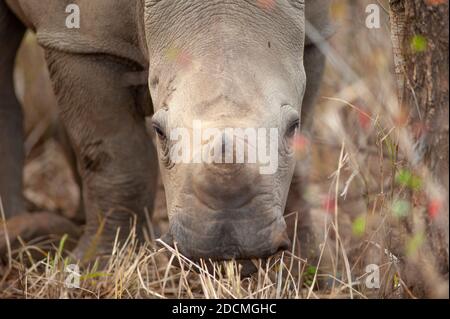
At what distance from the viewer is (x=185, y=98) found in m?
3.22

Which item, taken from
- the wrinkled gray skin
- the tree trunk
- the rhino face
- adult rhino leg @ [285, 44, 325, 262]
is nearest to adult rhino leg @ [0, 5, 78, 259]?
the wrinkled gray skin

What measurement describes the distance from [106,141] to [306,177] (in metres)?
0.88

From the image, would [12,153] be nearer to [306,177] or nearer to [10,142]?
[10,142]

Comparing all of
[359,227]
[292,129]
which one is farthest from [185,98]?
[359,227]

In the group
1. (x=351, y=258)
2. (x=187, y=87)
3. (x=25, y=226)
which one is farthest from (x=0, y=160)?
(x=187, y=87)

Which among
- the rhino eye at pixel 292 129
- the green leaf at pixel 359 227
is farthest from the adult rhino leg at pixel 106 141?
the rhino eye at pixel 292 129

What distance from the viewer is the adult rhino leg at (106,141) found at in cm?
430

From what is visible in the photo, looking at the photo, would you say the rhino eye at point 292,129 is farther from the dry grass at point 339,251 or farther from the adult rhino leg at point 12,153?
the adult rhino leg at point 12,153

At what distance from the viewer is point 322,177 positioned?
18.4ft

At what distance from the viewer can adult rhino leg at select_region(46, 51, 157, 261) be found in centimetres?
430

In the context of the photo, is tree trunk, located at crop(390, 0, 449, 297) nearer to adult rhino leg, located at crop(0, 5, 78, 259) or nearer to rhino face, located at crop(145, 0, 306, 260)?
rhino face, located at crop(145, 0, 306, 260)

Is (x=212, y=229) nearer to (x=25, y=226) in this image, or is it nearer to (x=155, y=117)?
(x=155, y=117)

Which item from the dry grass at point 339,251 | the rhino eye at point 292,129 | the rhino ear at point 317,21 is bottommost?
the dry grass at point 339,251

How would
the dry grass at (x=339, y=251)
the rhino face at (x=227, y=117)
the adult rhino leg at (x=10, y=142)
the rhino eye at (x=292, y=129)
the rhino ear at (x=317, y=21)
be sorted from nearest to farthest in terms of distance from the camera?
the rhino face at (x=227, y=117), the dry grass at (x=339, y=251), the rhino eye at (x=292, y=129), the rhino ear at (x=317, y=21), the adult rhino leg at (x=10, y=142)
